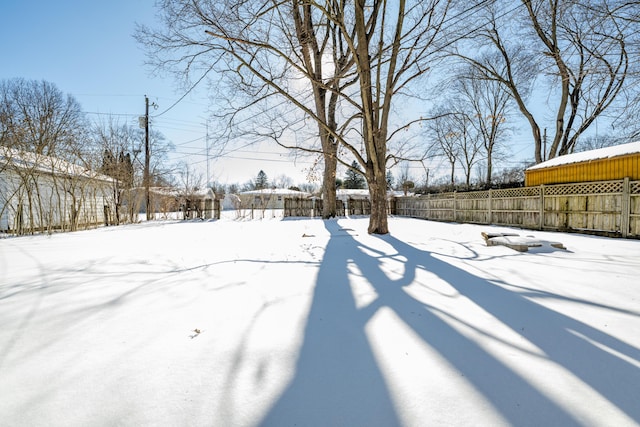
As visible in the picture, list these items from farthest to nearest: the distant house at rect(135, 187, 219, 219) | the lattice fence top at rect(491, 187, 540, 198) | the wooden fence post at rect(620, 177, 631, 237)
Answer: the distant house at rect(135, 187, 219, 219), the lattice fence top at rect(491, 187, 540, 198), the wooden fence post at rect(620, 177, 631, 237)

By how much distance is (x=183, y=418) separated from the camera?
102 cm

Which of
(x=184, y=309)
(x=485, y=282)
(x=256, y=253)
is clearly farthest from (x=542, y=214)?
(x=184, y=309)

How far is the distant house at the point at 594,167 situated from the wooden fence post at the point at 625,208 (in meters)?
0.26

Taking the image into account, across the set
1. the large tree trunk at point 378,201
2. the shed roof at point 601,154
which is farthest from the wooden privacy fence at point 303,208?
the shed roof at point 601,154

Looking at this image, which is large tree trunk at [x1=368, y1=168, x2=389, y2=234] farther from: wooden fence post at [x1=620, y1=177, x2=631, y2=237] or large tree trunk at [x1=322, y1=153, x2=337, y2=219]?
wooden fence post at [x1=620, y1=177, x2=631, y2=237]

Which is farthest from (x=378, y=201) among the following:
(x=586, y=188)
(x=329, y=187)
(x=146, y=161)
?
(x=146, y=161)

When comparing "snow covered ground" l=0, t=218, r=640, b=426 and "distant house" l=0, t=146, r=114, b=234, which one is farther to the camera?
"distant house" l=0, t=146, r=114, b=234

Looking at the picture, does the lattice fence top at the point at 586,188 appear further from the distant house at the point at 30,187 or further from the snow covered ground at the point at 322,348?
the distant house at the point at 30,187

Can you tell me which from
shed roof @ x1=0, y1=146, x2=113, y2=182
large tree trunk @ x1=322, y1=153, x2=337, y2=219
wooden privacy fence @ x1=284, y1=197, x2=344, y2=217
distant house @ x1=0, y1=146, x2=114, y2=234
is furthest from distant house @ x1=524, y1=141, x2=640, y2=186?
shed roof @ x1=0, y1=146, x2=113, y2=182

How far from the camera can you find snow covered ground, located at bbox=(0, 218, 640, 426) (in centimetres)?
106

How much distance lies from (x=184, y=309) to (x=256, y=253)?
7.78ft

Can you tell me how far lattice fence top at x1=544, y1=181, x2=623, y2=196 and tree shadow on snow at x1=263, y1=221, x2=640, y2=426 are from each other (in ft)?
23.2

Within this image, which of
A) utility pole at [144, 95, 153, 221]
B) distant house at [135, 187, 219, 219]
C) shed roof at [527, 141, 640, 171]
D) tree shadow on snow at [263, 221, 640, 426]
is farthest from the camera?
distant house at [135, 187, 219, 219]

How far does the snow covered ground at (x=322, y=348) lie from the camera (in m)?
1.06
